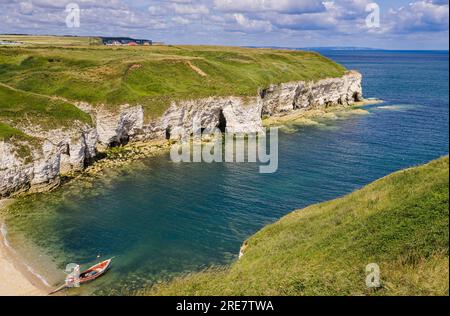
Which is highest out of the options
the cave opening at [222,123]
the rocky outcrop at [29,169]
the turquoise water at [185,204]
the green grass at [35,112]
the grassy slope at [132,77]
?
the grassy slope at [132,77]

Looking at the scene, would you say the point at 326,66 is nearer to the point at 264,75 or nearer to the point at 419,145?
the point at 264,75

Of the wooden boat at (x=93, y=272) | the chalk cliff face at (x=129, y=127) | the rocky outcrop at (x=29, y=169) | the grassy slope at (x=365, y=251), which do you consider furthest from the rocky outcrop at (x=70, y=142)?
the grassy slope at (x=365, y=251)

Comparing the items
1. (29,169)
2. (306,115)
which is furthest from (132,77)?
(306,115)

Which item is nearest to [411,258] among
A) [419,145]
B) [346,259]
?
[346,259]

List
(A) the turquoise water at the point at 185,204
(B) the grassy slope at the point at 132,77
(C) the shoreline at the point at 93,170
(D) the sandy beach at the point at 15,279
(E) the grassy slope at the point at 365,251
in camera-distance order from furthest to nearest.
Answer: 1. (B) the grassy slope at the point at 132,77
2. (A) the turquoise water at the point at 185,204
3. (C) the shoreline at the point at 93,170
4. (D) the sandy beach at the point at 15,279
5. (E) the grassy slope at the point at 365,251

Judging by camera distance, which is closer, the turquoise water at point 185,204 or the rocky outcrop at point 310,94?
the turquoise water at point 185,204

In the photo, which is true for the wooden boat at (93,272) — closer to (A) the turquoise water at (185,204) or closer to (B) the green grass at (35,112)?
(A) the turquoise water at (185,204)
